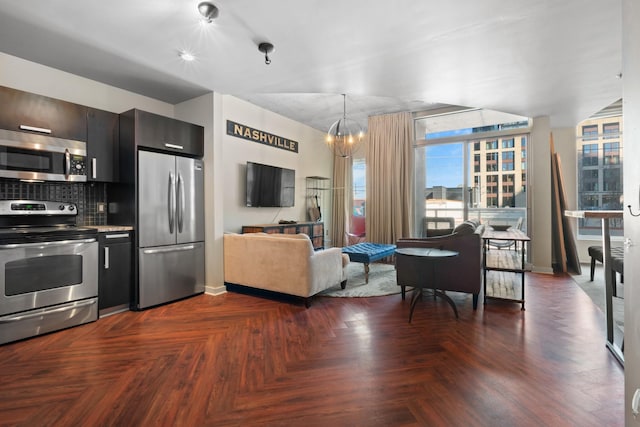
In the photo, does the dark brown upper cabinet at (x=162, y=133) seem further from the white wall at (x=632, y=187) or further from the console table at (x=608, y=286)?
the console table at (x=608, y=286)

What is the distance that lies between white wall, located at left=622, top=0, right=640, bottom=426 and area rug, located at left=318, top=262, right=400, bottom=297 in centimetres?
262

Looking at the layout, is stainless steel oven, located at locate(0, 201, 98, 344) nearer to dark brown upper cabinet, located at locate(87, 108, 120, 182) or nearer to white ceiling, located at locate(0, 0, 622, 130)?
dark brown upper cabinet, located at locate(87, 108, 120, 182)

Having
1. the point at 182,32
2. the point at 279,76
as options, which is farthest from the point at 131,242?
the point at 279,76

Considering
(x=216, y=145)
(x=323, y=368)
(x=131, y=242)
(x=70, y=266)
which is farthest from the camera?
(x=216, y=145)

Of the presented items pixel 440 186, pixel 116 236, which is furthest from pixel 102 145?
pixel 440 186

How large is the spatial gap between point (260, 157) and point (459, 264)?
3683 millimetres

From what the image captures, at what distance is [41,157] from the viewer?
9.18 feet

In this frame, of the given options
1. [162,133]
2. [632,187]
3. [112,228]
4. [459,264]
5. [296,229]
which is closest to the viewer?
[632,187]

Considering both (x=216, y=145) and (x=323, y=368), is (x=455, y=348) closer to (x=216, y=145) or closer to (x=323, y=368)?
(x=323, y=368)

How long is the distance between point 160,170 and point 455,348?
11.5 ft

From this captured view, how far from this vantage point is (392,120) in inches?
243

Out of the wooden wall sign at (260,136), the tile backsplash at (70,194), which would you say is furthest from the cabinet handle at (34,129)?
the wooden wall sign at (260,136)

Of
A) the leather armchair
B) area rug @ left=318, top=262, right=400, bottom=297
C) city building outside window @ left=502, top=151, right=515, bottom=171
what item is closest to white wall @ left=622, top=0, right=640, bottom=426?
the leather armchair

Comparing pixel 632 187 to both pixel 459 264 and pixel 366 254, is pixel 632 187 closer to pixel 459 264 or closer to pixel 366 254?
pixel 459 264
